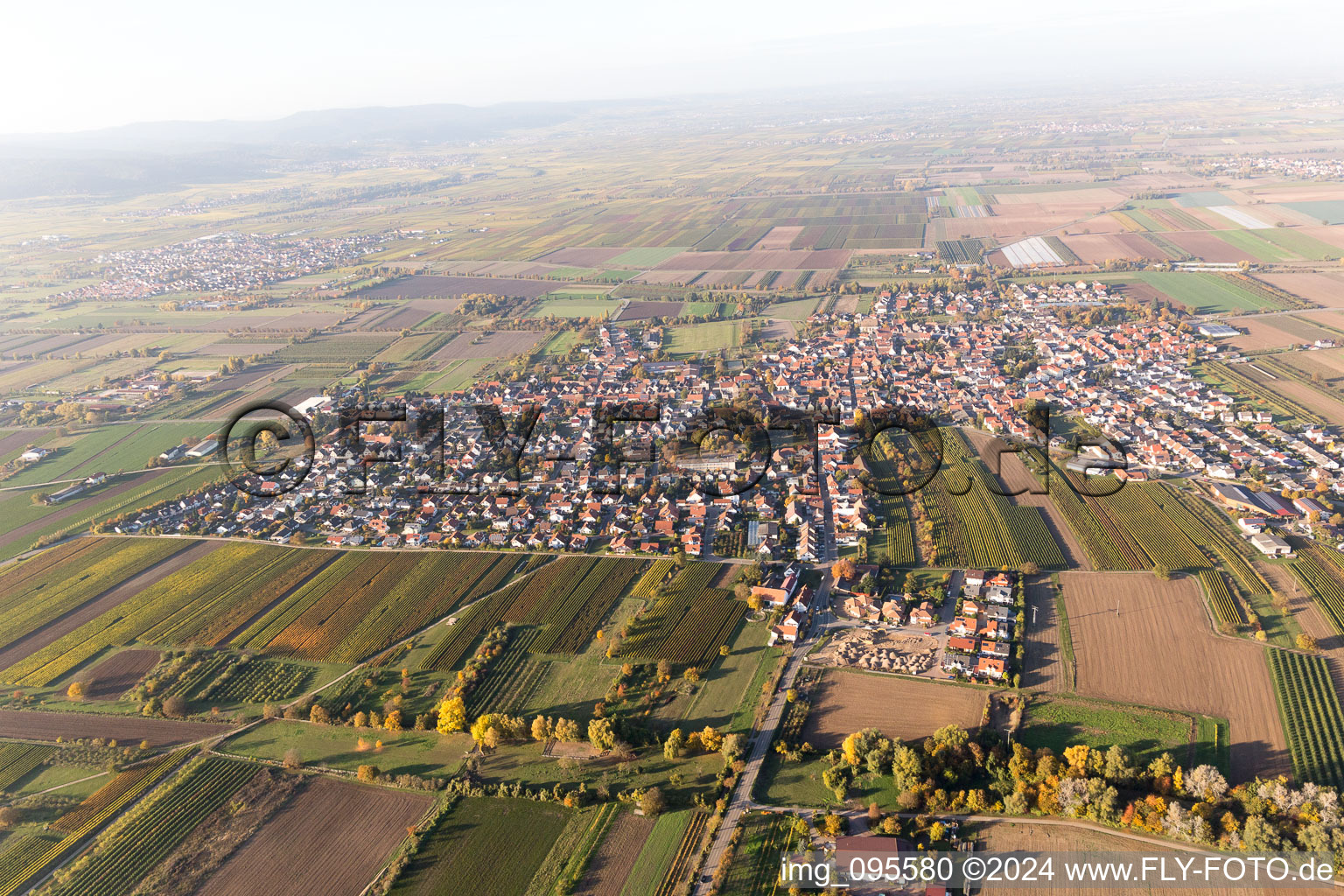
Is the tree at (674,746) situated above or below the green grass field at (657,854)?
above

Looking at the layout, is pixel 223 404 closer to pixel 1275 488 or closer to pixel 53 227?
pixel 1275 488

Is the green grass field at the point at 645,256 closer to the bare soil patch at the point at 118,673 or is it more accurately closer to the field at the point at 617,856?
the bare soil patch at the point at 118,673

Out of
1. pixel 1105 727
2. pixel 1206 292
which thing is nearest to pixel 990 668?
pixel 1105 727

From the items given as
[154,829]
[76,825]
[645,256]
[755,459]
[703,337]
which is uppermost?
[645,256]

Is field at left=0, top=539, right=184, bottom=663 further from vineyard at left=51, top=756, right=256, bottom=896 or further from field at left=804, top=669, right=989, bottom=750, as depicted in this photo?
field at left=804, top=669, right=989, bottom=750

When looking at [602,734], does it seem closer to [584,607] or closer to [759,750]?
[759,750]

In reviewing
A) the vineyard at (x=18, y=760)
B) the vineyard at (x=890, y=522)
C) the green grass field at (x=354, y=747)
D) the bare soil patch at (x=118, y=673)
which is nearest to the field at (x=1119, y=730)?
the vineyard at (x=890, y=522)
